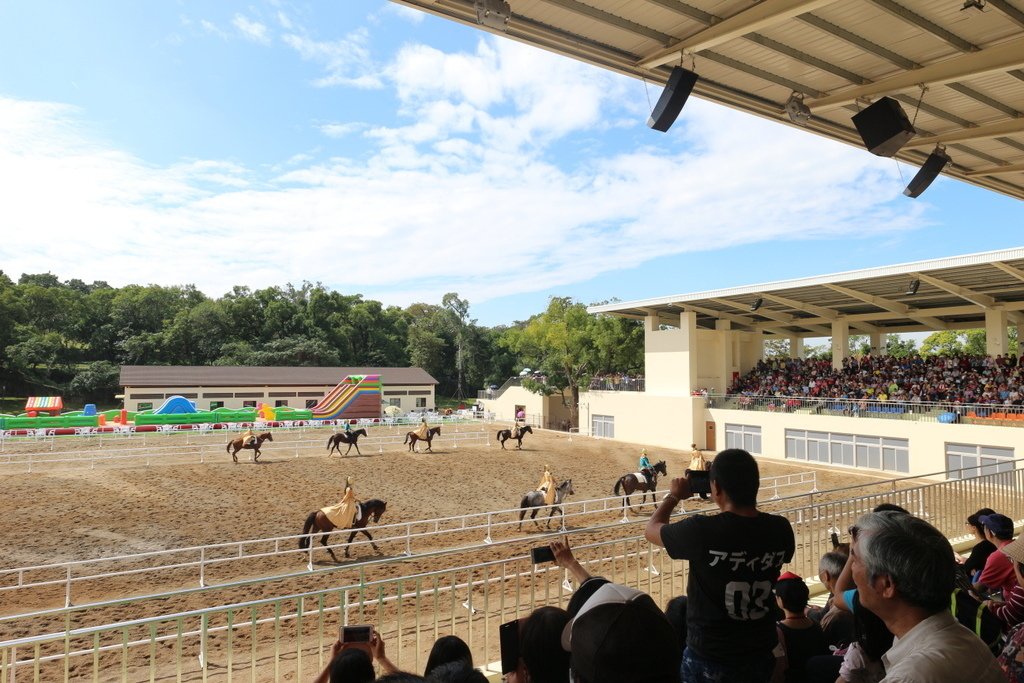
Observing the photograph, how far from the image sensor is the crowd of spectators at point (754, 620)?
4.66ft

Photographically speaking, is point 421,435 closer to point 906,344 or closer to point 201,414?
point 201,414

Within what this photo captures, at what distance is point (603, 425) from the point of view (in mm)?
35031

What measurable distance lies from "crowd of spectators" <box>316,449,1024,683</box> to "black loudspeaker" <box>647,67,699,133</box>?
148 inches

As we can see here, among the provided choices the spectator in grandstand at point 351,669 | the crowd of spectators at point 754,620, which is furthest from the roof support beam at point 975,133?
the spectator in grandstand at point 351,669

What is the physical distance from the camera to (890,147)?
5801mm

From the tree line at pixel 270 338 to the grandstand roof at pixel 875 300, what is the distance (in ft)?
27.2

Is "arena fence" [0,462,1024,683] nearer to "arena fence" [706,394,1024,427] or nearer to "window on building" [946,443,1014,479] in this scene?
"window on building" [946,443,1014,479]

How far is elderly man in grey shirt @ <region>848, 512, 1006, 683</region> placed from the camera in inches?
56.9

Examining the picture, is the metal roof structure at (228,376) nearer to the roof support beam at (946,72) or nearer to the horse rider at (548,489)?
the horse rider at (548,489)

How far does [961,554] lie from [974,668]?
725 cm

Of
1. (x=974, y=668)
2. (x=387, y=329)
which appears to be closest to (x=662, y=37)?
(x=974, y=668)

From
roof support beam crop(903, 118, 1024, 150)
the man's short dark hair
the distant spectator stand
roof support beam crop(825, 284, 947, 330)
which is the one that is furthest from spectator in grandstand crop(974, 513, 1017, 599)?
the distant spectator stand

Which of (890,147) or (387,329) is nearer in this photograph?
(890,147)

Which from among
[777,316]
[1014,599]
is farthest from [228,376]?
[1014,599]
